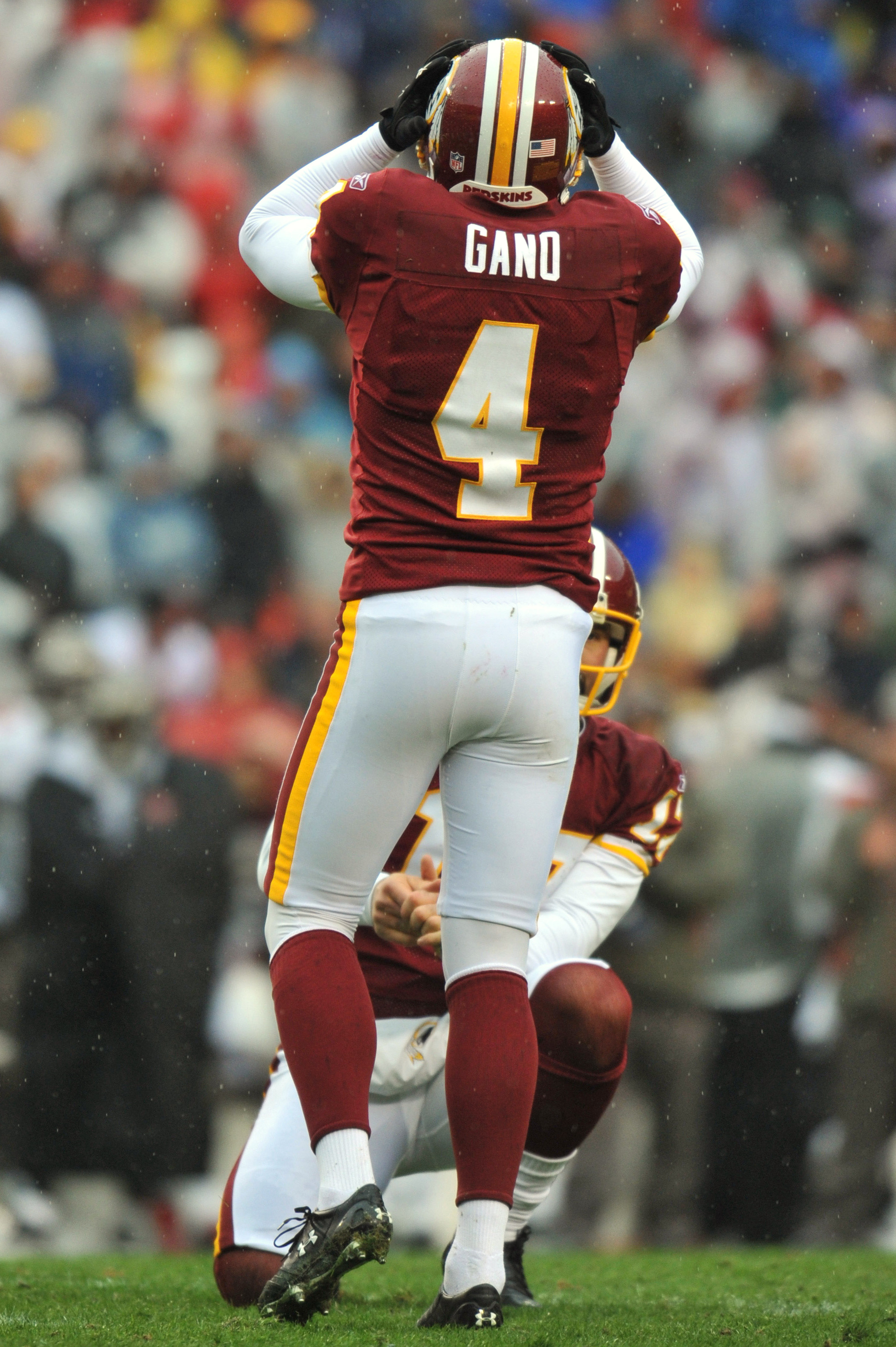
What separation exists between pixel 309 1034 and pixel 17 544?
14.2 ft

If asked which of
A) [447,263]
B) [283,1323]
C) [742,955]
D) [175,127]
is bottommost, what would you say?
[742,955]

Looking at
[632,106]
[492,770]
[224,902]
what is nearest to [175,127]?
[632,106]

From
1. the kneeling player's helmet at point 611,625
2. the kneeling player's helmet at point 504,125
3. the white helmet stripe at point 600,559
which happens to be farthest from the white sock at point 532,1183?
the kneeling player's helmet at point 504,125

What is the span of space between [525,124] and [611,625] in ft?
3.48

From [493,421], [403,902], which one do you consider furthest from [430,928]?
[493,421]

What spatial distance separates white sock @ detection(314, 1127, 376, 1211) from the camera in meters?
2.47

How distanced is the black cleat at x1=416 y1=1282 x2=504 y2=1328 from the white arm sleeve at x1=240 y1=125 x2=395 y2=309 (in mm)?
1436

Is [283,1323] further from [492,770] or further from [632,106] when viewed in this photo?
[632,106]

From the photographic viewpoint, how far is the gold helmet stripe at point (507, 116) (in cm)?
257

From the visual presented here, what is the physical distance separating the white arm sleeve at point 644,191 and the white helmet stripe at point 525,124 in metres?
0.31

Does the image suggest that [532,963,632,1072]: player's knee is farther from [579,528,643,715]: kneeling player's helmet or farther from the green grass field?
[579,528,643,715]: kneeling player's helmet

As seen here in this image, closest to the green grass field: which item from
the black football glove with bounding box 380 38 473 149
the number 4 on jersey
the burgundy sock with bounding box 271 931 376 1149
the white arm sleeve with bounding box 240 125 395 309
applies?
the burgundy sock with bounding box 271 931 376 1149

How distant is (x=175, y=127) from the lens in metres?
8.06

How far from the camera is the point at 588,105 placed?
2.78 metres
